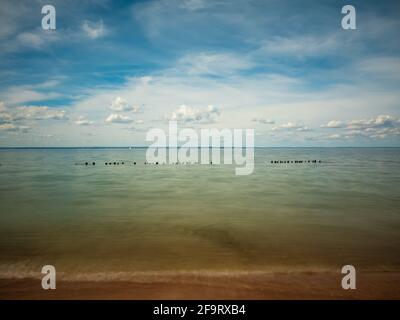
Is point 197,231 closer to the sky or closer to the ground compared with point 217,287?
closer to the sky

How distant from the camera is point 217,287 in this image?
30.8 feet

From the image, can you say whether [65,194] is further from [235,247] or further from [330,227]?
[330,227]

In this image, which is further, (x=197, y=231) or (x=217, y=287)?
(x=197, y=231)

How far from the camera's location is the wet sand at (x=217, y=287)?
8.89m

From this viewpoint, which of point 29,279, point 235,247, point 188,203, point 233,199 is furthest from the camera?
point 233,199

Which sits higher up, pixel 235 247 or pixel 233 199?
pixel 233 199

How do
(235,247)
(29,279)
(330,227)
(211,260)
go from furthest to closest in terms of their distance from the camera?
1. (330,227)
2. (235,247)
3. (211,260)
4. (29,279)

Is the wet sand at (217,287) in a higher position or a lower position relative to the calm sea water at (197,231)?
lower

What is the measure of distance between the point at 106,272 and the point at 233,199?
1614cm

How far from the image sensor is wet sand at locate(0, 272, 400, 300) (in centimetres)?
889

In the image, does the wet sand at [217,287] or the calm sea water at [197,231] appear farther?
the calm sea water at [197,231]

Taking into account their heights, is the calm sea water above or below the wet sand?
above

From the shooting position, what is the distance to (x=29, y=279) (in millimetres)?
10055
